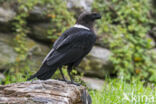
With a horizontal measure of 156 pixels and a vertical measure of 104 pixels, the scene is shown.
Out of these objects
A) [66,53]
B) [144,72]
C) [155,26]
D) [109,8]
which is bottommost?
[144,72]

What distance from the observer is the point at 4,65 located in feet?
19.3

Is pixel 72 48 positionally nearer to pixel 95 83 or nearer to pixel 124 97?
pixel 124 97

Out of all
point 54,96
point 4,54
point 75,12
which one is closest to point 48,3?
point 75,12

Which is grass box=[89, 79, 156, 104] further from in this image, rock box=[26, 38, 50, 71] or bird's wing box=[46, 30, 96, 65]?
rock box=[26, 38, 50, 71]

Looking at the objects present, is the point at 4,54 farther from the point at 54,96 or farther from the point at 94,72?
the point at 54,96

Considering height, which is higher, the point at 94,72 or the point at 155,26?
the point at 155,26

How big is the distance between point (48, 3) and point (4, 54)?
1.66 metres

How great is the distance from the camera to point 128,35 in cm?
674

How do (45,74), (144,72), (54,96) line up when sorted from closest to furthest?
(54,96), (45,74), (144,72)

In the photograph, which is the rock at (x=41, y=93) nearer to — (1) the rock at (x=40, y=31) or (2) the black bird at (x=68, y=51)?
(2) the black bird at (x=68, y=51)

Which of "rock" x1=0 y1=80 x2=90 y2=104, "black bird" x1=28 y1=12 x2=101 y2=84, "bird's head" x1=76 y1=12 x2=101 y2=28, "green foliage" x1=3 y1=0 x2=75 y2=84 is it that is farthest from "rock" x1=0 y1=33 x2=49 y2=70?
"rock" x1=0 y1=80 x2=90 y2=104

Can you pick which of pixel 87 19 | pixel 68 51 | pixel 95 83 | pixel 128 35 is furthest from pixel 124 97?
pixel 128 35

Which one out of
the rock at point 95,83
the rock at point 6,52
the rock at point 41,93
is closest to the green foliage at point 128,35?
the rock at point 95,83

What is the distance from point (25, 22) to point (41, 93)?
3576 mm
